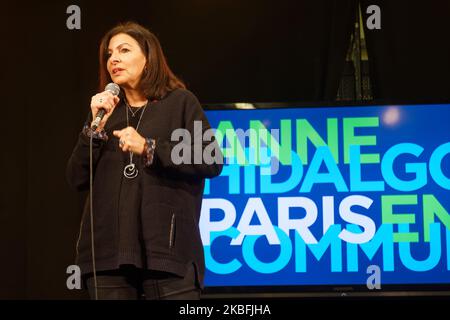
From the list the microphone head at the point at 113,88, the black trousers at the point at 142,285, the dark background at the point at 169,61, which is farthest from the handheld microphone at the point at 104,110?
the dark background at the point at 169,61

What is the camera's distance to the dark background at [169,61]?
11.7 ft

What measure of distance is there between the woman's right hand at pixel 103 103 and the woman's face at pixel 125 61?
10 centimetres

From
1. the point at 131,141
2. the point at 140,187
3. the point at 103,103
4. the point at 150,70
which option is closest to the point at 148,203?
the point at 140,187

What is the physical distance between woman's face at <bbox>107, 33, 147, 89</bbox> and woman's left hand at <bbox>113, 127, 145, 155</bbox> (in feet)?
0.84

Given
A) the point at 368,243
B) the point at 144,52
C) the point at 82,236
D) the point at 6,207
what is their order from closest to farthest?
1. the point at 82,236
2. the point at 144,52
3. the point at 368,243
4. the point at 6,207

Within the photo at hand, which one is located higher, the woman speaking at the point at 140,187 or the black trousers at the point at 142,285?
the woman speaking at the point at 140,187

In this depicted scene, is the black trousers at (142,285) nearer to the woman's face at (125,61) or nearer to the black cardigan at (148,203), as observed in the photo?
the black cardigan at (148,203)

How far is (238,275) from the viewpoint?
10.8 ft

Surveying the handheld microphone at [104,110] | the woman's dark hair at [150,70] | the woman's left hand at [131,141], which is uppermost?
the woman's dark hair at [150,70]

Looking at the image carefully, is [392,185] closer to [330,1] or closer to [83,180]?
[330,1]

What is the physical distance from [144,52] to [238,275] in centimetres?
142

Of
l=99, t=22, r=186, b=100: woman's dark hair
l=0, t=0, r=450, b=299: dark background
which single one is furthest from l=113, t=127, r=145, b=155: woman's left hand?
l=0, t=0, r=450, b=299: dark background

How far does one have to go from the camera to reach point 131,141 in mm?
1844

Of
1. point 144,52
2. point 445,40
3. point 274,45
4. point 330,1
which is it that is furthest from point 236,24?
point 144,52
